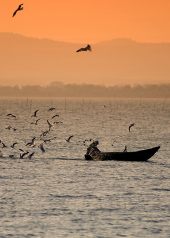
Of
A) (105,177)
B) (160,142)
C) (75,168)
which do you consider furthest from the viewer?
(160,142)

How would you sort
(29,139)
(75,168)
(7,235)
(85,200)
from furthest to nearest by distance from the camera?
1. (29,139)
2. (75,168)
3. (85,200)
4. (7,235)

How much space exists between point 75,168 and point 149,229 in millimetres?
37859

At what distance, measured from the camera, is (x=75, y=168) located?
92.0 m

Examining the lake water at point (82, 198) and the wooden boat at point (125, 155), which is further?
the wooden boat at point (125, 155)

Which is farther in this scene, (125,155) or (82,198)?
(125,155)

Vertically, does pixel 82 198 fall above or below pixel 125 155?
below

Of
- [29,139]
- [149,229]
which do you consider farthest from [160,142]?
[149,229]

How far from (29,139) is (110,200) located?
95.3 meters

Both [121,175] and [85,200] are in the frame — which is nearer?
[85,200]

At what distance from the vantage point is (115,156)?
97312 millimetres

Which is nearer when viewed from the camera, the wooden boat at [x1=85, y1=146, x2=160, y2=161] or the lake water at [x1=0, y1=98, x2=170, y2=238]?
the lake water at [x1=0, y1=98, x2=170, y2=238]

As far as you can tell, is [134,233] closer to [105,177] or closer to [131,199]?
[131,199]

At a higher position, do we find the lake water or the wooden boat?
the wooden boat

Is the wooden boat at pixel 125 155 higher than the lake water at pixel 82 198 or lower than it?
higher
